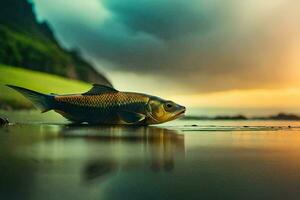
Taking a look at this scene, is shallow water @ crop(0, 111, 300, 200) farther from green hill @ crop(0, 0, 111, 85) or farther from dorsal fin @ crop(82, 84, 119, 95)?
green hill @ crop(0, 0, 111, 85)

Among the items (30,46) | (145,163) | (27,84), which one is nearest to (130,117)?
(27,84)

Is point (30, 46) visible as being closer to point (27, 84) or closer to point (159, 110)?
point (27, 84)

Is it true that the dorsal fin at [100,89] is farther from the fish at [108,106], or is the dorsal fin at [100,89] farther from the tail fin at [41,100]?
the tail fin at [41,100]

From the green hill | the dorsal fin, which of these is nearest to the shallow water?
the dorsal fin

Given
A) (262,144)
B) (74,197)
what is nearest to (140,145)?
(262,144)

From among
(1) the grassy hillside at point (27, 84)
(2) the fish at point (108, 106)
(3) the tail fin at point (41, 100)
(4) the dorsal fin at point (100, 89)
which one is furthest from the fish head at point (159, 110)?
(3) the tail fin at point (41, 100)
